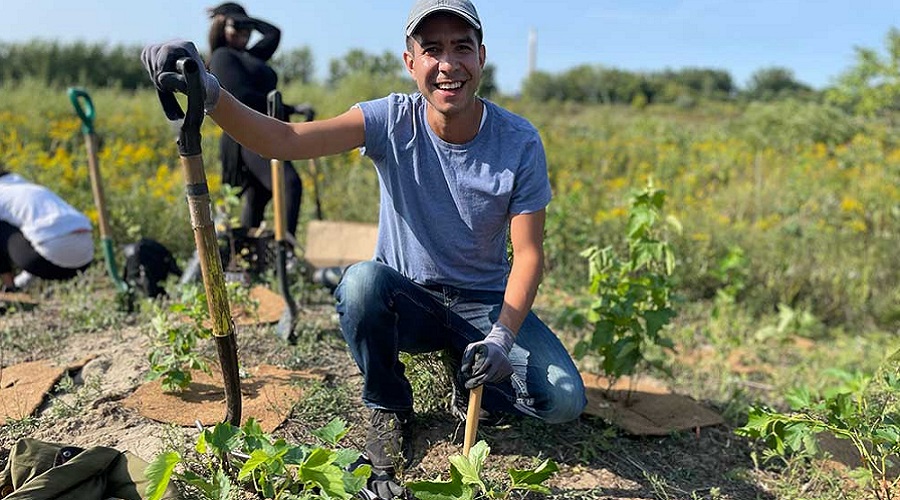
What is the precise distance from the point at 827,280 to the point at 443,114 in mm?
3526

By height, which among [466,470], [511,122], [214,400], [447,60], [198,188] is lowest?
[214,400]

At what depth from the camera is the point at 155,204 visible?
183 inches

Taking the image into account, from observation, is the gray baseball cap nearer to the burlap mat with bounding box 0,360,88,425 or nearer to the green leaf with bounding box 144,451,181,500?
the green leaf with bounding box 144,451,181,500

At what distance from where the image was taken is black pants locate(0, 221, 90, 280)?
3.38m

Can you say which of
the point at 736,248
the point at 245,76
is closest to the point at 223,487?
the point at 245,76

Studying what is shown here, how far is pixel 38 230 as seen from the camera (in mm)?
3338

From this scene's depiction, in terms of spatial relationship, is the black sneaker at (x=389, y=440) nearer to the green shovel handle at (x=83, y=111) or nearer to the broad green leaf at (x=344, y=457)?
the broad green leaf at (x=344, y=457)

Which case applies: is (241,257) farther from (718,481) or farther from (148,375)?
(718,481)

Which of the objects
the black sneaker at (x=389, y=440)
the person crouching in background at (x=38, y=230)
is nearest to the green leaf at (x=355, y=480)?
the black sneaker at (x=389, y=440)

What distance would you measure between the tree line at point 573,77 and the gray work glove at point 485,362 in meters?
3.60

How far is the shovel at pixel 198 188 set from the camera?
161cm

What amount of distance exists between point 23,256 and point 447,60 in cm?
247

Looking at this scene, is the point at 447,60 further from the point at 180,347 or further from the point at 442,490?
the point at 180,347

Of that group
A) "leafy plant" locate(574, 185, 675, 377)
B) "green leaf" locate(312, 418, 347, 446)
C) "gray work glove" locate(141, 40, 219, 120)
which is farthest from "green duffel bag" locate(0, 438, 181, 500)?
"leafy plant" locate(574, 185, 675, 377)
